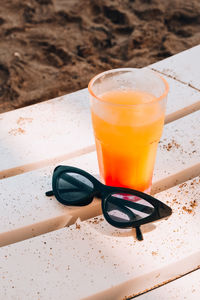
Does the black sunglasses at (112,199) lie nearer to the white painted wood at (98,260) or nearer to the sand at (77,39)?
the white painted wood at (98,260)

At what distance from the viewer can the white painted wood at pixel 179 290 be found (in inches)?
25.3

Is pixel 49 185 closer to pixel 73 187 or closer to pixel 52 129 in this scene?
pixel 73 187

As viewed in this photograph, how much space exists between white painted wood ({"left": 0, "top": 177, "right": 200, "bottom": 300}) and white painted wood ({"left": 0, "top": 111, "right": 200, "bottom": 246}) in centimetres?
4

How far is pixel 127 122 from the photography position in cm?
70

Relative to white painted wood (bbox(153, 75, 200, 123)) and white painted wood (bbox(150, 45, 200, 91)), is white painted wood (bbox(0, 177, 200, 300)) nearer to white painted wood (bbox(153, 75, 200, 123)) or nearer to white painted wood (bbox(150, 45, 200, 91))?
white painted wood (bbox(153, 75, 200, 123))

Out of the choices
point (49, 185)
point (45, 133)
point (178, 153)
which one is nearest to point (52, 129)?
point (45, 133)

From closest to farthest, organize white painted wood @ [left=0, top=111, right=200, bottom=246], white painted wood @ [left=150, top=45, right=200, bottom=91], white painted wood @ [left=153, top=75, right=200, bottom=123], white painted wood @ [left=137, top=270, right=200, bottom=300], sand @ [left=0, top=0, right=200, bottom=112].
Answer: white painted wood @ [left=137, top=270, right=200, bottom=300] < white painted wood @ [left=0, top=111, right=200, bottom=246] < white painted wood @ [left=153, top=75, right=200, bottom=123] < white painted wood @ [left=150, top=45, right=200, bottom=91] < sand @ [left=0, top=0, right=200, bottom=112]

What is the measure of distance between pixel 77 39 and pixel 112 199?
1.84 m

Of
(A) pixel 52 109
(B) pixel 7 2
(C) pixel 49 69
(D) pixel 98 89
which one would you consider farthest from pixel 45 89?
(D) pixel 98 89

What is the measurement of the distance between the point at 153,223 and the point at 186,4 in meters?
2.31

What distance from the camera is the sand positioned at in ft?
6.74

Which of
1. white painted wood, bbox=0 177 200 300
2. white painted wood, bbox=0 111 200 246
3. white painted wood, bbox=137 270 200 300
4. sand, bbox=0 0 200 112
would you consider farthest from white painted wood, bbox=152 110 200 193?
sand, bbox=0 0 200 112

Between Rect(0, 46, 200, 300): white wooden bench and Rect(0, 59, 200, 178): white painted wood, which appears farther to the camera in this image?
Rect(0, 59, 200, 178): white painted wood

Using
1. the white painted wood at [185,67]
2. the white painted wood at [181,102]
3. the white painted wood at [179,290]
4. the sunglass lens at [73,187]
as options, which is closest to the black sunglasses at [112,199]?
the sunglass lens at [73,187]
